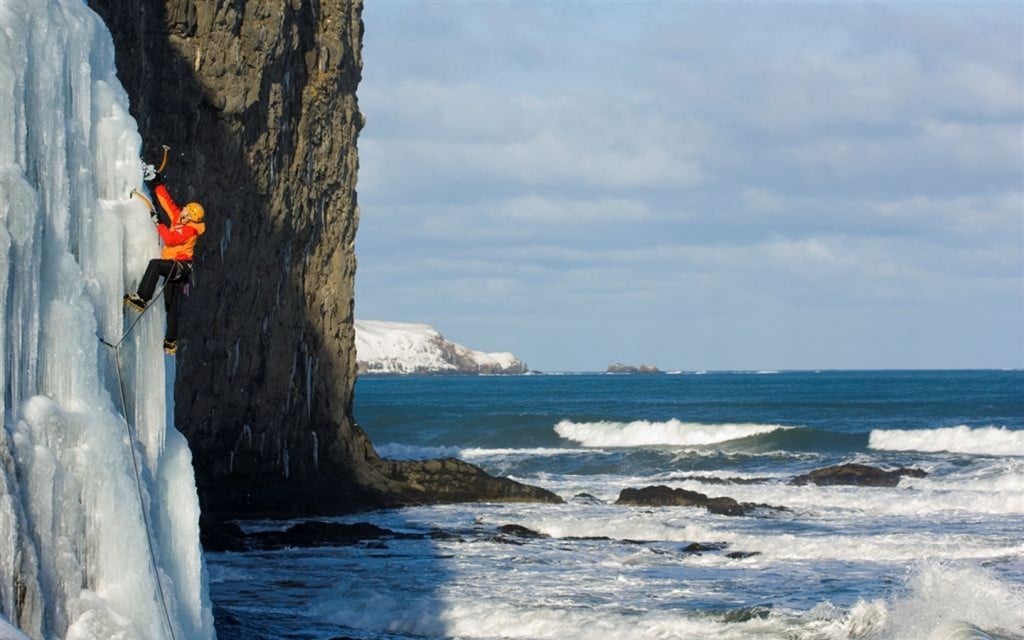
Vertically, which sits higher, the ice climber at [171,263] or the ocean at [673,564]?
the ice climber at [171,263]

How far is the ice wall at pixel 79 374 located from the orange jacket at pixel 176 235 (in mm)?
134

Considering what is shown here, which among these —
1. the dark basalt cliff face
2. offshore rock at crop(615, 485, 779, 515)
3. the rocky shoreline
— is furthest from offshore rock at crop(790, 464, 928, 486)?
the dark basalt cliff face

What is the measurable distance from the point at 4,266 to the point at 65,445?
1346mm

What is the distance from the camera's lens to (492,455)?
189 ft

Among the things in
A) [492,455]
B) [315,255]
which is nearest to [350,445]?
[315,255]

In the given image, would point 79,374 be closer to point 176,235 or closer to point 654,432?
point 176,235

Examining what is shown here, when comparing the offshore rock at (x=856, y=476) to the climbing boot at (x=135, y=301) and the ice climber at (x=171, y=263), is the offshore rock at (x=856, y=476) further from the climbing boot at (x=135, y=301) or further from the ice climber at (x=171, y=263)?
the climbing boot at (x=135, y=301)

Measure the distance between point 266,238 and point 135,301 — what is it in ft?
68.5

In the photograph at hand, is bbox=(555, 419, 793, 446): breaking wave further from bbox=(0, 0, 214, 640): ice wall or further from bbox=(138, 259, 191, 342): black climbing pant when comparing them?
bbox=(0, 0, 214, 640): ice wall

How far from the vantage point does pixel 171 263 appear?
37.3ft

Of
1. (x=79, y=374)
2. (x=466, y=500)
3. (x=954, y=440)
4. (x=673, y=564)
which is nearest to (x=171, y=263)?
(x=79, y=374)

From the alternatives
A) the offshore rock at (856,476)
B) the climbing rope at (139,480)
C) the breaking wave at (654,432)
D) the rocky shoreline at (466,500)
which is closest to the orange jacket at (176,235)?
the climbing rope at (139,480)

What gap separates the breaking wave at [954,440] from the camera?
2314 inches

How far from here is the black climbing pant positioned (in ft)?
36.9
